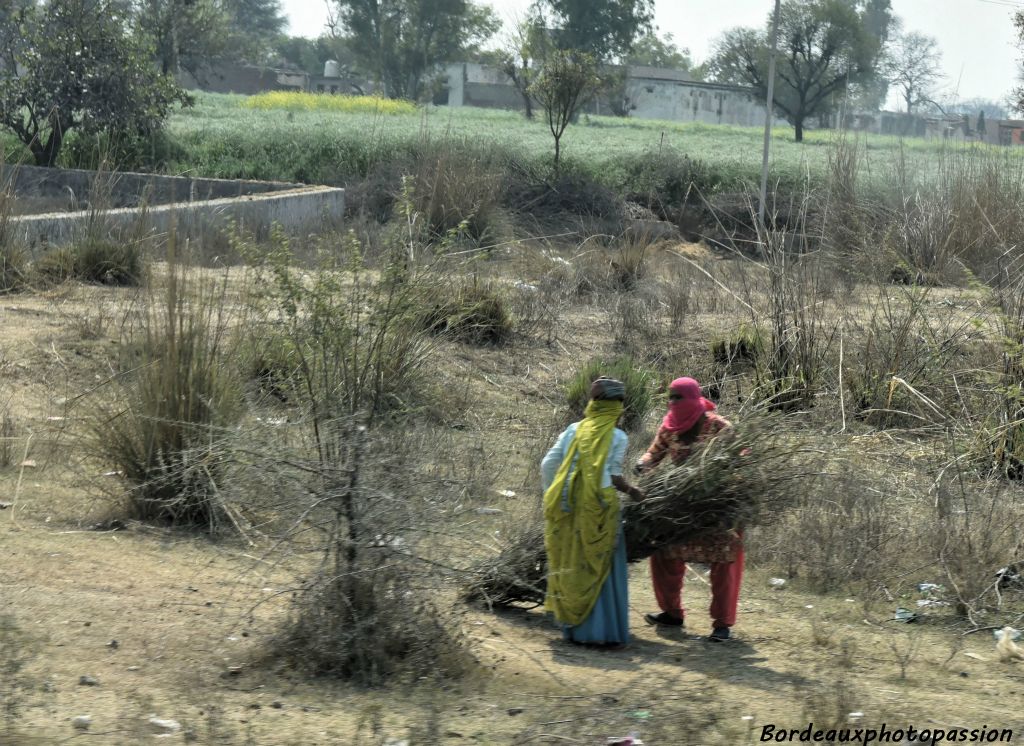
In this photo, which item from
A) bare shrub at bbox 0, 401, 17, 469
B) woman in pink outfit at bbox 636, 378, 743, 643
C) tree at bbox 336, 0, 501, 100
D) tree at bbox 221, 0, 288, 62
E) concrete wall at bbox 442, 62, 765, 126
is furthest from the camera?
tree at bbox 221, 0, 288, 62

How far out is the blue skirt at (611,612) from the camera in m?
5.04

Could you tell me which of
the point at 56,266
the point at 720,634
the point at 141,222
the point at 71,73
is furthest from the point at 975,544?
the point at 71,73

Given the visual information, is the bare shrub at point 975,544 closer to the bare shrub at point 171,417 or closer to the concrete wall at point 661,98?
the bare shrub at point 171,417

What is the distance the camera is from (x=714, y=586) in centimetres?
538

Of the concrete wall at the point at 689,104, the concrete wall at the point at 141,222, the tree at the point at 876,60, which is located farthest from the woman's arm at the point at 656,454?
the concrete wall at the point at 689,104

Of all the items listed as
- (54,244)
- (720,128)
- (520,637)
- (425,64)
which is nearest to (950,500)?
(520,637)

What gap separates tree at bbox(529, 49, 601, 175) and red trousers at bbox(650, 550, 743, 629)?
2089cm

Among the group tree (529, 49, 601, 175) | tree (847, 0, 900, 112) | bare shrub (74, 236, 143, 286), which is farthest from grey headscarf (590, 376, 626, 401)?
tree (847, 0, 900, 112)

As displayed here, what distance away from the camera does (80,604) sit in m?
4.91

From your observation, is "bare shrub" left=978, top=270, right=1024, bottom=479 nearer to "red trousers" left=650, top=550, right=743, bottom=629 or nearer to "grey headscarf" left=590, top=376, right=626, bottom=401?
"red trousers" left=650, top=550, right=743, bottom=629

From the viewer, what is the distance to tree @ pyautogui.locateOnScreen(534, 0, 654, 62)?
176 ft

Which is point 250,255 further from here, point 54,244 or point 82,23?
point 82,23

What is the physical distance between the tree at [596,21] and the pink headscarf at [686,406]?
49.5 m

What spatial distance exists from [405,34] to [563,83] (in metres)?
38.2
